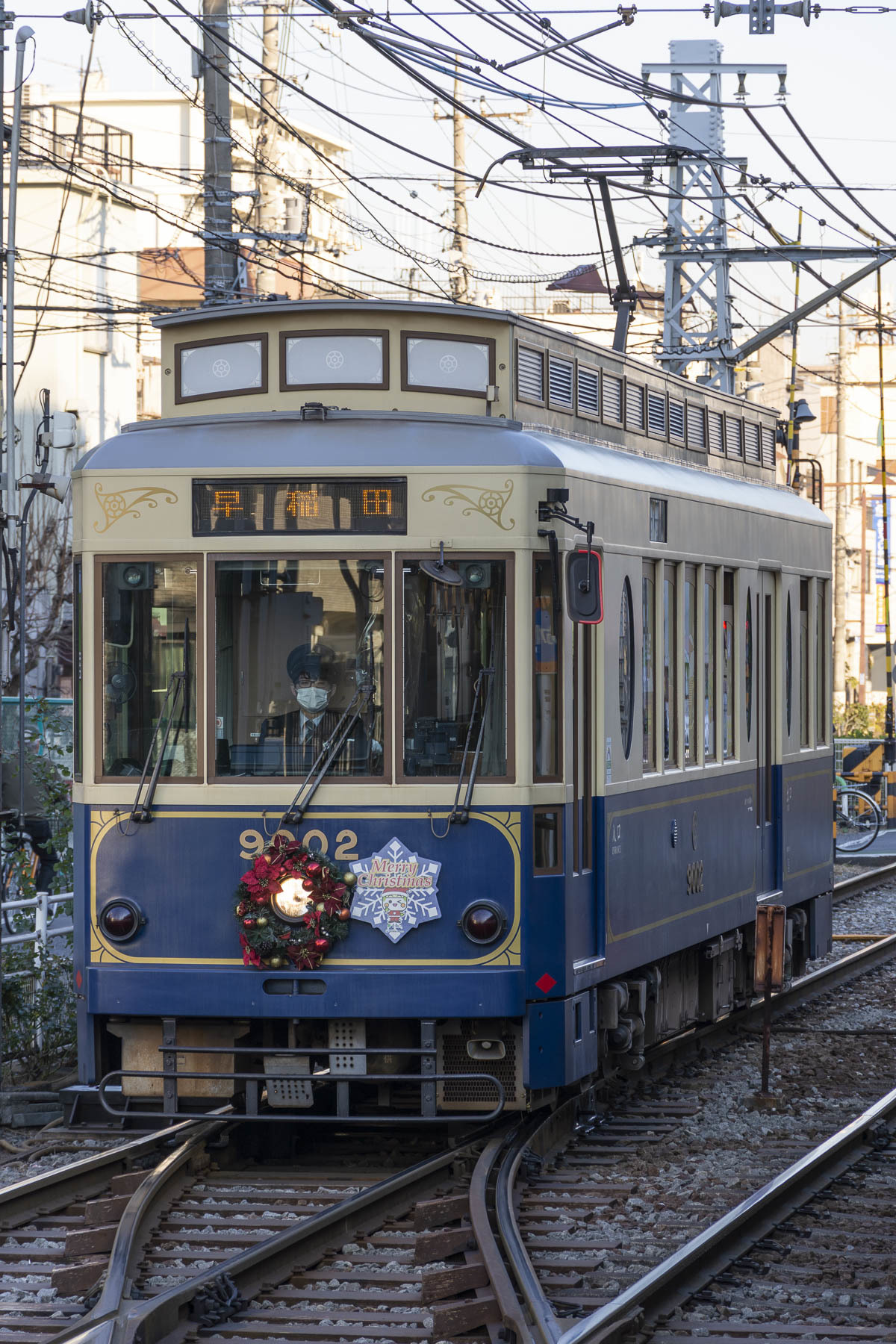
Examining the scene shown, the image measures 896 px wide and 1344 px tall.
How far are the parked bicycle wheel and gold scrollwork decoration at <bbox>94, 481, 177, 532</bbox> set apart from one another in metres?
19.6

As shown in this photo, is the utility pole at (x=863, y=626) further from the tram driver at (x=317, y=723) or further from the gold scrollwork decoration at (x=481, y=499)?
the tram driver at (x=317, y=723)

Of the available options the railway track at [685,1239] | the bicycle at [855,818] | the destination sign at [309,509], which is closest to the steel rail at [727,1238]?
the railway track at [685,1239]

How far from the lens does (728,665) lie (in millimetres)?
11102

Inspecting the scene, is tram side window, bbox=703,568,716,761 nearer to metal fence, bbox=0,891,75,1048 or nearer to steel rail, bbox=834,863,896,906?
metal fence, bbox=0,891,75,1048

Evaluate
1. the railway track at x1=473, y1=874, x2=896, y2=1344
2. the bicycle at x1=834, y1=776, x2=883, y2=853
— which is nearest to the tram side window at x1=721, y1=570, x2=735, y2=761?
the railway track at x1=473, y1=874, x2=896, y2=1344

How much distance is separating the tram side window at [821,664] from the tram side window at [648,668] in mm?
4075

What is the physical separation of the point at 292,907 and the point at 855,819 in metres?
20.8

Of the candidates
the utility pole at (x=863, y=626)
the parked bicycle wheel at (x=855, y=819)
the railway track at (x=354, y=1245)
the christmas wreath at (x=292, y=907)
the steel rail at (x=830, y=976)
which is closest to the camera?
the railway track at (x=354, y=1245)

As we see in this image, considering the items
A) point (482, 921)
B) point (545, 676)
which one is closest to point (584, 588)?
point (545, 676)

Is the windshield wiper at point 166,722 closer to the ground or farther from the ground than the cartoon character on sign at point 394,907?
farther from the ground

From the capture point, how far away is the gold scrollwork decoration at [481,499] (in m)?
8.08

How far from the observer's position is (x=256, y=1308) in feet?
20.4

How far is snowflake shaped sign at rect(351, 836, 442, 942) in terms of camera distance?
7918 mm

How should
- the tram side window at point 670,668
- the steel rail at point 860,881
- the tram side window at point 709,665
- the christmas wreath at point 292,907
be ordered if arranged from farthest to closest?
the steel rail at point 860,881 → the tram side window at point 709,665 → the tram side window at point 670,668 → the christmas wreath at point 292,907
